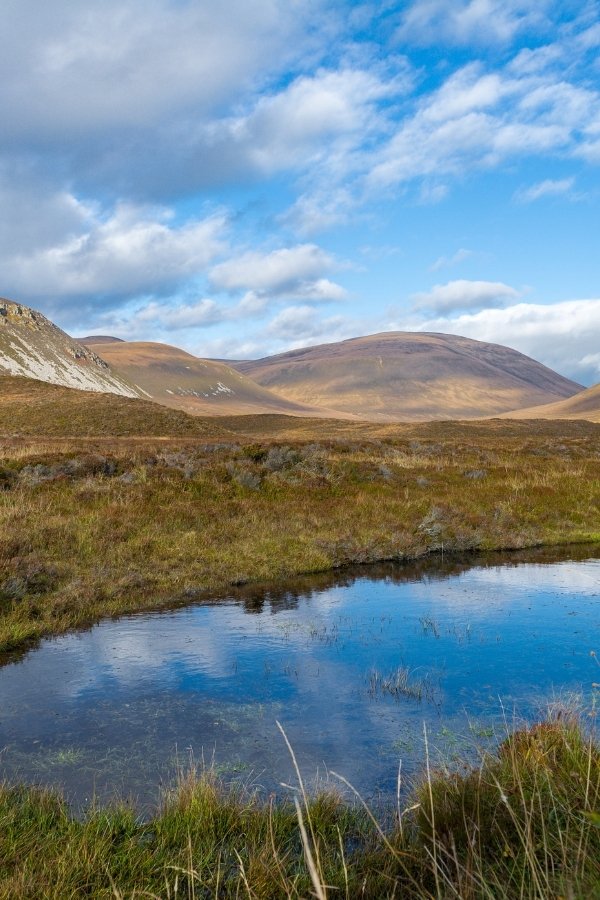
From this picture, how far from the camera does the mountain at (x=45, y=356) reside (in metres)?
96.4

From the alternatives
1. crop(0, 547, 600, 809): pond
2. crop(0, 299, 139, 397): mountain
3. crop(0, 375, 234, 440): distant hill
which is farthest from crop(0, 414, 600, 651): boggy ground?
crop(0, 299, 139, 397): mountain

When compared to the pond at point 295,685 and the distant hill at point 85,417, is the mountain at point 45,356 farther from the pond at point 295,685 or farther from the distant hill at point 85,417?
the pond at point 295,685

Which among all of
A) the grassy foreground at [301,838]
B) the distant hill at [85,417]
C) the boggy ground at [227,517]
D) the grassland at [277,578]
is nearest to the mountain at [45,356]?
the distant hill at [85,417]

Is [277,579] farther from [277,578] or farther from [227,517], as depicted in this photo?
[227,517]

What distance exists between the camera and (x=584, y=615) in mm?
13984

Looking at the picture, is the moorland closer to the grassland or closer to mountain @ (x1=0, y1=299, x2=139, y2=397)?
the grassland

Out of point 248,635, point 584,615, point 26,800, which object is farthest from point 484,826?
point 584,615

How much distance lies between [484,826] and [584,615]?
9867mm

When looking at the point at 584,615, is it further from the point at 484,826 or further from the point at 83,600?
the point at 83,600

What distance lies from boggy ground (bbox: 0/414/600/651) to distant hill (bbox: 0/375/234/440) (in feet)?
77.0

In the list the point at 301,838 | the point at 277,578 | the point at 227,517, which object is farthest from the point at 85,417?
the point at 301,838

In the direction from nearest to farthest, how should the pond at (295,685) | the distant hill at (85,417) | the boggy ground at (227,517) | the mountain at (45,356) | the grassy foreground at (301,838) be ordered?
1. the grassy foreground at (301,838)
2. the pond at (295,685)
3. the boggy ground at (227,517)
4. the distant hill at (85,417)
5. the mountain at (45,356)

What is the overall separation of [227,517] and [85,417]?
129 ft

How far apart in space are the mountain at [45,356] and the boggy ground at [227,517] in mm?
73551
